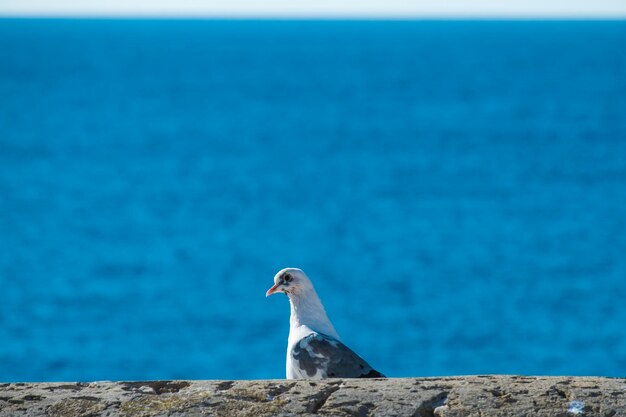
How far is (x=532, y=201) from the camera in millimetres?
39219

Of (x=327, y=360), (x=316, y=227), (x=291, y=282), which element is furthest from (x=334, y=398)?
(x=316, y=227)

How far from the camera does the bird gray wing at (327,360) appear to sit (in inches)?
266

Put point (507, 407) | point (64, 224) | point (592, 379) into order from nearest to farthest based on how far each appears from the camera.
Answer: point (507, 407)
point (592, 379)
point (64, 224)

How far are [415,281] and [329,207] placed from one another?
11.5m

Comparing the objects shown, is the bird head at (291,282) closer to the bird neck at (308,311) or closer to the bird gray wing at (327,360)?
the bird neck at (308,311)

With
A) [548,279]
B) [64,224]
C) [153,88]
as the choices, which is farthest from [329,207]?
[153,88]

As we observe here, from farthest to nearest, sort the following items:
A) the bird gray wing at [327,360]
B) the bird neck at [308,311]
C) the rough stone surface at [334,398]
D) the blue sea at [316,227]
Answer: the blue sea at [316,227]
the bird neck at [308,311]
the bird gray wing at [327,360]
the rough stone surface at [334,398]

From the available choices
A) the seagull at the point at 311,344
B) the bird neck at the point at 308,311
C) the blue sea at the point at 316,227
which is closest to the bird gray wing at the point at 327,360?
the seagull at the point at 311,344

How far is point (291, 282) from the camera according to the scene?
7.81 m

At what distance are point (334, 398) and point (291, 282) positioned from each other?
4.13 metres

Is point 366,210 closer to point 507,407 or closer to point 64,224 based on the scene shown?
point 64,224

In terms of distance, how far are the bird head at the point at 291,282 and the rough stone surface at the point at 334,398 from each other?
3.84m

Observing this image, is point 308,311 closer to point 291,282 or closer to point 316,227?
point 291,282

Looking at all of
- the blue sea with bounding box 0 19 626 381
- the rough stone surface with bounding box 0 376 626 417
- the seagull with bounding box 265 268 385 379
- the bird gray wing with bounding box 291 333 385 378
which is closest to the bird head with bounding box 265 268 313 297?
the seagull with bounding box 265 268 385 379
